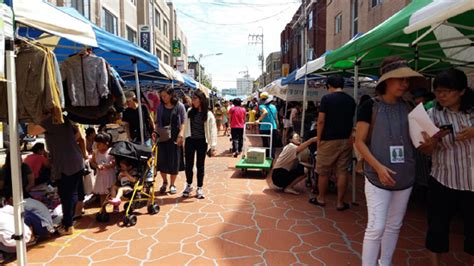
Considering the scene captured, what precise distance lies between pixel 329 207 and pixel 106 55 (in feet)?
17.4

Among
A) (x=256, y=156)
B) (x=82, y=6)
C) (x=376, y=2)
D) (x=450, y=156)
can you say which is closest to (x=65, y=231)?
(x=450, y=156)

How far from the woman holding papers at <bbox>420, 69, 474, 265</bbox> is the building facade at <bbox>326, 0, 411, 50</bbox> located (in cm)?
1035

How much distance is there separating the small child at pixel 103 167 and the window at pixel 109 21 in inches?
554

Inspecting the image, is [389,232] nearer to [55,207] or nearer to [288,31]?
[55,207]

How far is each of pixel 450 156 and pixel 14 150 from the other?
3.65m

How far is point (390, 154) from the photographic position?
9.23 feet

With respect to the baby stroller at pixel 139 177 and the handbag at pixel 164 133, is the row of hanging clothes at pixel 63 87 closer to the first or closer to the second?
the baby stroller at pixel 139 177

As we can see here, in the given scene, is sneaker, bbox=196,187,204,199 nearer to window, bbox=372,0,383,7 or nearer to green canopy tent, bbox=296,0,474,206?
green canopy tent, bbox=296,0,474,206

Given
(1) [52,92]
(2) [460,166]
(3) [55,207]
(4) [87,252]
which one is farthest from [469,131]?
(3) [55,207]

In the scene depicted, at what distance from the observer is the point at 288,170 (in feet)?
21.4

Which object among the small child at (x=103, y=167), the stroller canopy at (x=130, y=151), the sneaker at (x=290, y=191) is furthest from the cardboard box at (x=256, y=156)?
the small child at (x=103, y=167)

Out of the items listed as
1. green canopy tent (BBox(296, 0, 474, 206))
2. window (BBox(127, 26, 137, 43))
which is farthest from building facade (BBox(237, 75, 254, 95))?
green canopy tent (BBox(296, 0, 474, 206))

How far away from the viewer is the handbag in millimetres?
6098

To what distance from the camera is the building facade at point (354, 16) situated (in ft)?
43.1
